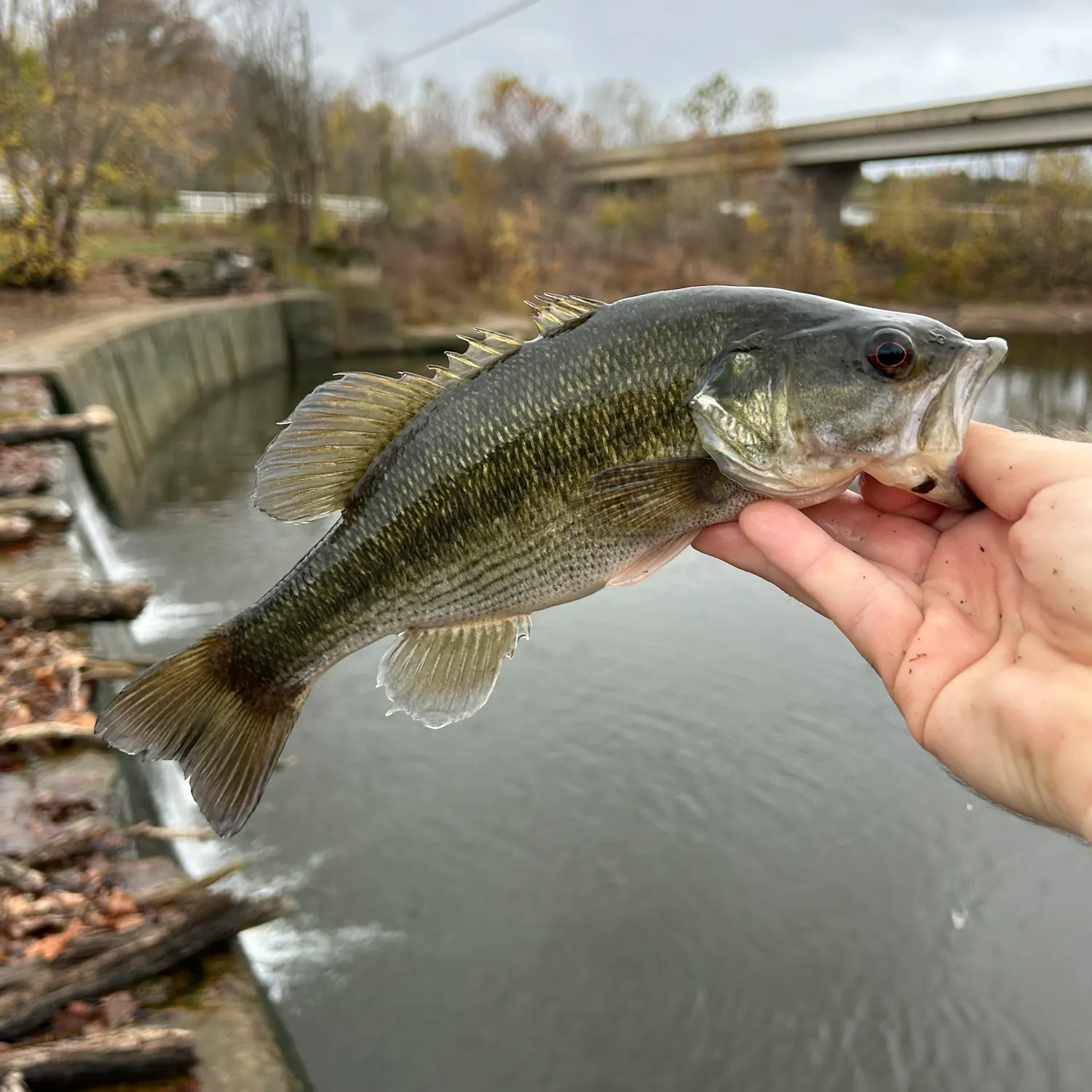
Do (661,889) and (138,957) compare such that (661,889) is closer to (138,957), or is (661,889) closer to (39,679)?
(138,957)

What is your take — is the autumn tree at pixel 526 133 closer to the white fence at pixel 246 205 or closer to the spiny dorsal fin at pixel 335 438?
the white fence at pixel 246 205

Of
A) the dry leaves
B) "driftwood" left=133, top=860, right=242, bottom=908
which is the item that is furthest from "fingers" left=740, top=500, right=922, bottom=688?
the dry leaves

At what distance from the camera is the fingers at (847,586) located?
2.46 meters

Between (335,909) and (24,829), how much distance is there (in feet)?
7.86

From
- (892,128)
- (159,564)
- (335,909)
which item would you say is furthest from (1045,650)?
(892,128)

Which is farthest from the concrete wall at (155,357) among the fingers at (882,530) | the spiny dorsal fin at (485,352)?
the fingers at (882,530)

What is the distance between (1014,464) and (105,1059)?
3395 millimetres

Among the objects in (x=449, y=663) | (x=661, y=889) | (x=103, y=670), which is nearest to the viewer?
(x=449, y=663)

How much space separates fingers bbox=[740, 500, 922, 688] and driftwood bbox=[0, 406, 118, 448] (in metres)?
8.94

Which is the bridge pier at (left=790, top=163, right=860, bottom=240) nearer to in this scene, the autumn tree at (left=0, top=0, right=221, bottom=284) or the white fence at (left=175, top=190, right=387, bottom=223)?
the white fence at (left=175, top=190, right=387, bottom=223)

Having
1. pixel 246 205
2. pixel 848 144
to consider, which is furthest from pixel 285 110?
pixel 848 144

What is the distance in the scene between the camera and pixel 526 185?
123 feet

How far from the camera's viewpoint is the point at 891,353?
2160 mm

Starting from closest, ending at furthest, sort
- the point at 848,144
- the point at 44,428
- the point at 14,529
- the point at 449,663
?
the point at 449,663 → the point at 14,529 → the point at 44,428 → the point at 848,144
